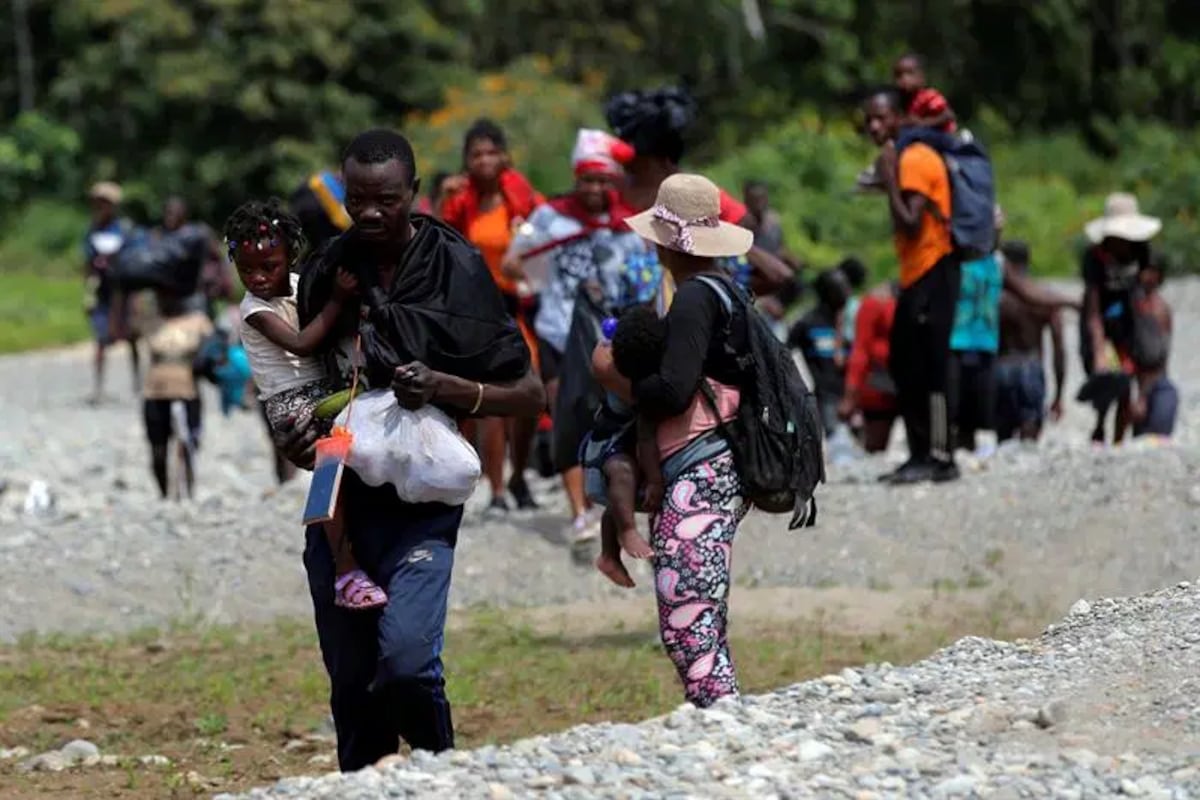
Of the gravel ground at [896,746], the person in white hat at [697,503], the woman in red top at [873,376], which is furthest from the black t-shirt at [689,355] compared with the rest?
the woman in red top at [873,376]

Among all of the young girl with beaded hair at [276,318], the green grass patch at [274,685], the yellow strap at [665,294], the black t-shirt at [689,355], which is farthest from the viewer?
the yellow strap at [665,294]

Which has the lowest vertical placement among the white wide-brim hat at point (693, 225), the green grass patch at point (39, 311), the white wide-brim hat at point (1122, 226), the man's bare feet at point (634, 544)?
the green grass patch at point (39, 311)

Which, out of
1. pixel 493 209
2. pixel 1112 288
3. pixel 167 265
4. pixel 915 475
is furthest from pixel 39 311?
pixel 915 475

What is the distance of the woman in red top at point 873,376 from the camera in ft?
50.0

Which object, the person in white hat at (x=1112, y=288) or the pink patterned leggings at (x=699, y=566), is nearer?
the pink patterned leggings at (x=699, y=566)

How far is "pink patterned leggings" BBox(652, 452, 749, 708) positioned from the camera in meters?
7.12

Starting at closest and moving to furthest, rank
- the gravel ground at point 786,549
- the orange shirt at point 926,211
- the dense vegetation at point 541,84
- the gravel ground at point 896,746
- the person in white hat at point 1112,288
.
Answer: the gravel ground at point 896,746, the gravel ground at point 786,549, the orange shirt at point 926,211, the person in white hat at point 1112,288, the dense vegetation at point 541,84

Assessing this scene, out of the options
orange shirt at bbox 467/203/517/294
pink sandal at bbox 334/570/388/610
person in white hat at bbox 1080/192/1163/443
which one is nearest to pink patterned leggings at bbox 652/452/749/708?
pink sandal at bbox 334/570/388/610

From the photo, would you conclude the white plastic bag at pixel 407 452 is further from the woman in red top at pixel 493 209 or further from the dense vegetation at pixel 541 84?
the dense vegetation at pixel 541 84

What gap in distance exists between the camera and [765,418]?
23.3ft

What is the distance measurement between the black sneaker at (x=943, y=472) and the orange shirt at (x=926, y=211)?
0.96 m

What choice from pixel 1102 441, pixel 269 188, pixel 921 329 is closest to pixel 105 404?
pixel 1102 441

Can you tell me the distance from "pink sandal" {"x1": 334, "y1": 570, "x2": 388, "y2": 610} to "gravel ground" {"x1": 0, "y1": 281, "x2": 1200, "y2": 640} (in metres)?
5.13

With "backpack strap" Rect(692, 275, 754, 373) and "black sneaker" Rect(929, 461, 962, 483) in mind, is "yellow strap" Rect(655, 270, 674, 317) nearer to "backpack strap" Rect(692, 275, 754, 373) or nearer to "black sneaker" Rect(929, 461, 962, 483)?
"backpack strap" Rect(692, 275, 754, 373)
